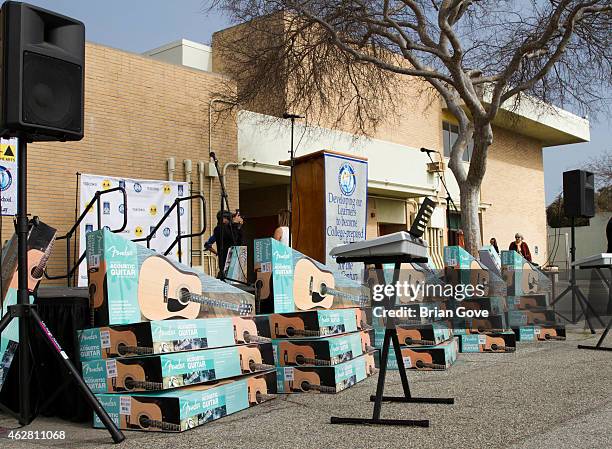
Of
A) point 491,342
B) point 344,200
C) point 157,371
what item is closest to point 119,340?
point 157,371

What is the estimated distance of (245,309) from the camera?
22.1 feet

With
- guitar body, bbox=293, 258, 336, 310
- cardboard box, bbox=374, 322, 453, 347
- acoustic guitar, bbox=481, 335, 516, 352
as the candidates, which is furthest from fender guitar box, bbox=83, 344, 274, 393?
acoustic guitar, bbox=481, 335, 516, 352

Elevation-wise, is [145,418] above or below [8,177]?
below

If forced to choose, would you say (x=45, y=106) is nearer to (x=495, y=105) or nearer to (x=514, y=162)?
(x=495, y=105)

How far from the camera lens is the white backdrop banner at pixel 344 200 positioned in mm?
12547

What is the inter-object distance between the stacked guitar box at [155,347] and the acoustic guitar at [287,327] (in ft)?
2.19

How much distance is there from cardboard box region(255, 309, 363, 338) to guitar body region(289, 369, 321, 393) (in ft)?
1.12

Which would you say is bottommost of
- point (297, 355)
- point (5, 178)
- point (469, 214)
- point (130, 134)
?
point (297, 355)

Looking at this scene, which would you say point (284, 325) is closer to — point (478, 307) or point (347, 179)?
point (478, 307)

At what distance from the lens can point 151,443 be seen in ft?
16.3

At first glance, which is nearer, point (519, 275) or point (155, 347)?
point (155, 347)

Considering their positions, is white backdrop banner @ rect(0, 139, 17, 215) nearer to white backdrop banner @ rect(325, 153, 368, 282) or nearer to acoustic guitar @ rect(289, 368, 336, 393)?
white backdrop banner @ rect(325, 153, 368, 282)

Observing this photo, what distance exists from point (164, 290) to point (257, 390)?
1.20 metres

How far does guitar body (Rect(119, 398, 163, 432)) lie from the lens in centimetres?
532
